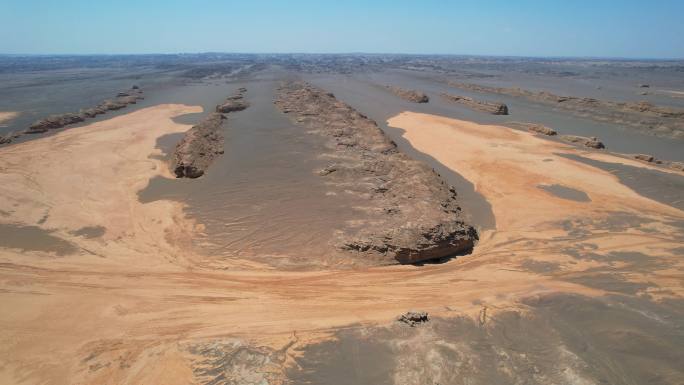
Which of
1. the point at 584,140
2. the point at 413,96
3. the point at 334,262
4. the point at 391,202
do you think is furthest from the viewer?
the point at 413,96

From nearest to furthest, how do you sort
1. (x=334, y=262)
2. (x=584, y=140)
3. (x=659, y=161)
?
(x=334, y=262) → (x=659, y=161) → (x=584, y=140)

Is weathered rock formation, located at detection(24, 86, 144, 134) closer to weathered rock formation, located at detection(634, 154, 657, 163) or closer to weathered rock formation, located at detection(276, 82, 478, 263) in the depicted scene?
weathered rock formation, located at detection(276, 82, 478, 263)

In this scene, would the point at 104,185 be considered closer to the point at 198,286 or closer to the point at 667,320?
the point at 198,286

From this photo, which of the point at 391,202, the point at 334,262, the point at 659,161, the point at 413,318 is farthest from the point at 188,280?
the point at 659,161

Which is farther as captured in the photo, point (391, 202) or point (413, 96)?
point (413, 96)

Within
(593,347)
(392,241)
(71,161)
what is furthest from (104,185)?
(593,347)

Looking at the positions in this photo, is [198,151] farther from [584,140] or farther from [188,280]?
[584,140]

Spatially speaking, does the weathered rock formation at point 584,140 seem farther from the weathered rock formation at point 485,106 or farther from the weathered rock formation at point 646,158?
the weathered rock formation at point 485,106
